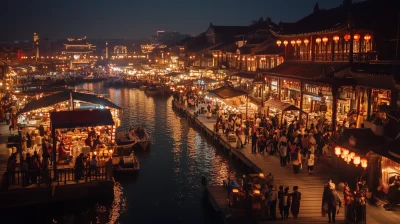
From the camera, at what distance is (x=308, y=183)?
18531 mm

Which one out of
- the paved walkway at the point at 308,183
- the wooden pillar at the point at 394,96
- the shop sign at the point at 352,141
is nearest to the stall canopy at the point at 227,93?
the paved walkway at the point at 308,183

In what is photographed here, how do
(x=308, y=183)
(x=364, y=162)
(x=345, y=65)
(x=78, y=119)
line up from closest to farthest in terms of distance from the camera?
1. (x=364, y=162)
2. (x=308, y=183)
3. (x=78, y=119)
4. (x=345, y=65)

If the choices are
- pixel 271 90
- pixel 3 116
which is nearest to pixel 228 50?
pixel 271 90

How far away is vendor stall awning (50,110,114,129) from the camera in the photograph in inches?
766

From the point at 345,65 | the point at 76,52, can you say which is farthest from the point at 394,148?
the point at 76,52

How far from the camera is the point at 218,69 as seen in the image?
199ft

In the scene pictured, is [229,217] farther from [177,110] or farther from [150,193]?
[177,110]

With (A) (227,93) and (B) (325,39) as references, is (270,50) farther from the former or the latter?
(B) (325,39)

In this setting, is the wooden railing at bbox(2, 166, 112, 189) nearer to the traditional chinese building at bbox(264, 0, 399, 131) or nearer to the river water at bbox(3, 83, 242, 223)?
the river water at bbox(3, 83, 242, 223)

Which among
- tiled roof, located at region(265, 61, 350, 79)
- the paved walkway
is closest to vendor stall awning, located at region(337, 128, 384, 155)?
the paved walkway

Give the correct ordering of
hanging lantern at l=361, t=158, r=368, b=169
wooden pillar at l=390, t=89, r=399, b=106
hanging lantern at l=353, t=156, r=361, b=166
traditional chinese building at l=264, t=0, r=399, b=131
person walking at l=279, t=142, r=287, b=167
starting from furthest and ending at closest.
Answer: traditional chinese building at l=264, t=0, r=399, b=131 < person walking at l=279, t=142, r=287, b=167 < wooden pillar at l=390, t=89, r=399, b=106 < hanging lantern at l=353, t=156, r=361, b=166 < hanging lantern at l=361, t=158, r=368, b=169

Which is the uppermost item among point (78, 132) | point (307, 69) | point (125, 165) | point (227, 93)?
point (307, 69)

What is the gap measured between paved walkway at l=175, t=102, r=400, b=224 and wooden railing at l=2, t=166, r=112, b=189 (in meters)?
8.22

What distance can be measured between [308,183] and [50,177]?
462 inches
